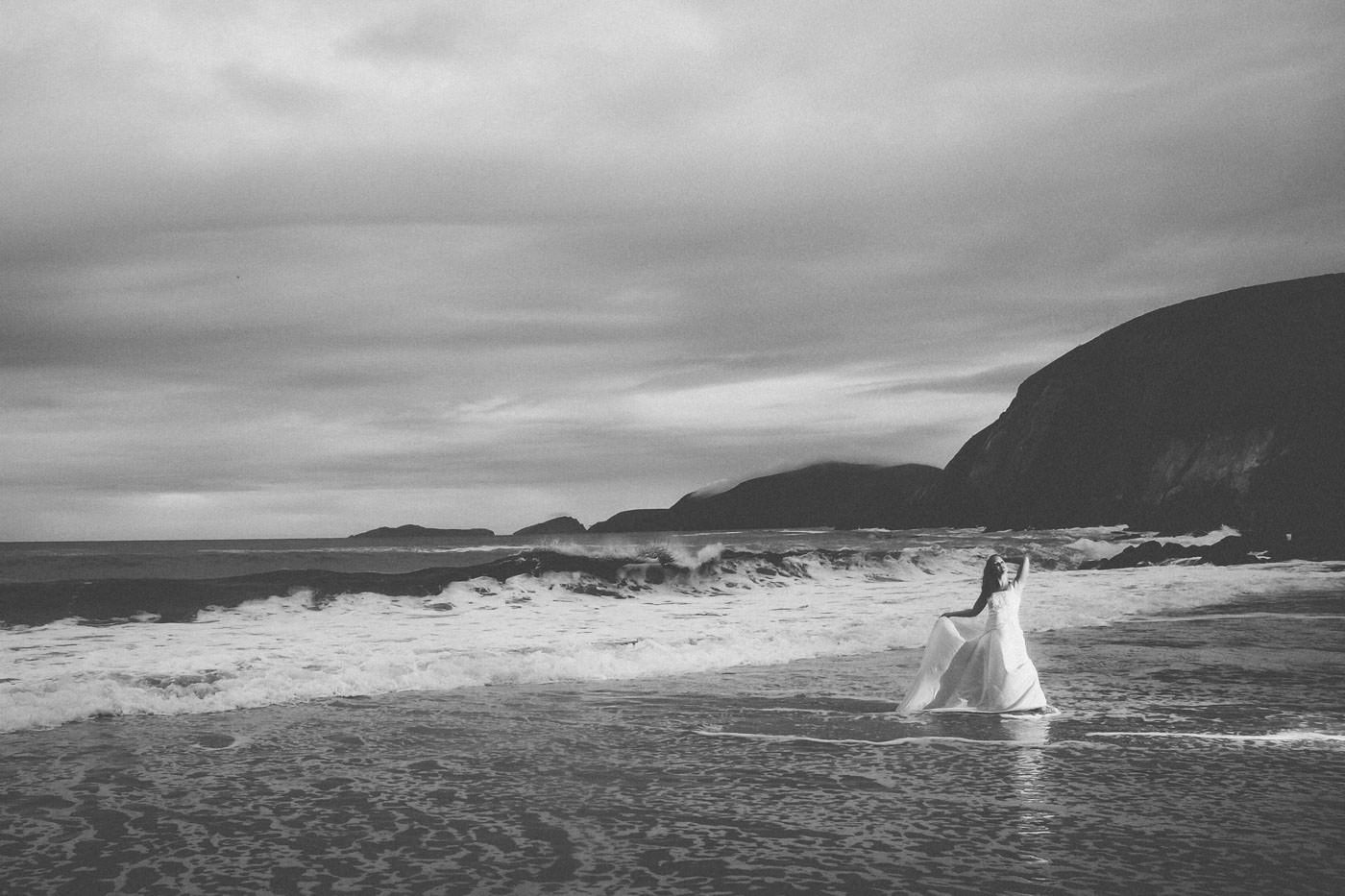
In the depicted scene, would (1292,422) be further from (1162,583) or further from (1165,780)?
(1165,780)

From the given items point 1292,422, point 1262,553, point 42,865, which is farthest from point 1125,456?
point 42,865

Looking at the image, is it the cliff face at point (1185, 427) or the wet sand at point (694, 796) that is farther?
the cliff face at point (1185, 427)

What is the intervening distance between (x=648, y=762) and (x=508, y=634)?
10.6 meters

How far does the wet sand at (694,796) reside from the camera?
5.80 meters

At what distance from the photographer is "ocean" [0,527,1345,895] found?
5926mm

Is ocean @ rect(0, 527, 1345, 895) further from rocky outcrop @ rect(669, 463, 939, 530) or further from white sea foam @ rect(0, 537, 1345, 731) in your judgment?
rocky outcrop @ rect(669, 463, 939, 530)

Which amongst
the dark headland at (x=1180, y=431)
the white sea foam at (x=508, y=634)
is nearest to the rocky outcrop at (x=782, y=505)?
the dark headland at (x=1180, y=431)

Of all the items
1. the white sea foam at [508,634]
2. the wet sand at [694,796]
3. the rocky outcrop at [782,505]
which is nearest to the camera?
the wet sand at [694,796]

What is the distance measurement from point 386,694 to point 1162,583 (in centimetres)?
2395

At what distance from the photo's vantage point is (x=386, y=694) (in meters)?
12.7

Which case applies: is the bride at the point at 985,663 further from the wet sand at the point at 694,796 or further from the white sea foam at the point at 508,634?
the white sea foam at the point at 508,634

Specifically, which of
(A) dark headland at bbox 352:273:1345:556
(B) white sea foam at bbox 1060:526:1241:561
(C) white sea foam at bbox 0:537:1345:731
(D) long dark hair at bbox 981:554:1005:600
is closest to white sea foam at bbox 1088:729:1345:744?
(D) long dark hair at bbox 981:554:1005:600

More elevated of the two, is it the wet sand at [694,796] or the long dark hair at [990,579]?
the long dark hair at [990,579]

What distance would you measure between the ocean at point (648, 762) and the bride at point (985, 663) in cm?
34
